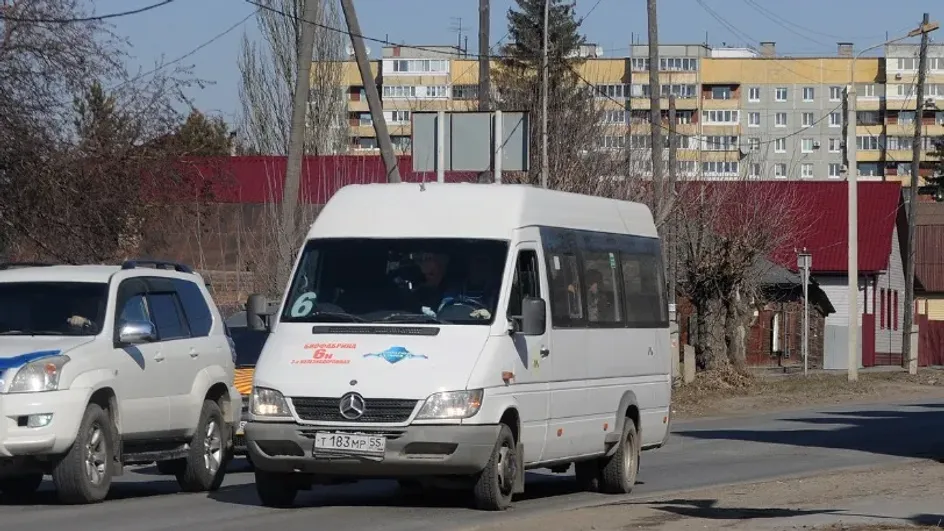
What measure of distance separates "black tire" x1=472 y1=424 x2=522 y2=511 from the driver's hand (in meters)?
3.44

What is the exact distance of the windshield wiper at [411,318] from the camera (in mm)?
12727

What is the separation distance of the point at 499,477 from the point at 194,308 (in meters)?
4.08

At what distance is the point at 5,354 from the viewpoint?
12.4 metres

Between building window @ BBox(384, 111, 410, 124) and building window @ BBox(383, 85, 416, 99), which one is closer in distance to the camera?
building window @ BBox(384, 111, 410, 124)

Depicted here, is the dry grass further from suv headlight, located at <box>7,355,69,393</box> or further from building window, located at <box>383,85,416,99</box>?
building window, located at <box>383,85,416,99</box>

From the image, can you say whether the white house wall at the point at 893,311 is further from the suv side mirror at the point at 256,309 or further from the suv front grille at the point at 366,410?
the suv front grille at the point at 366,410

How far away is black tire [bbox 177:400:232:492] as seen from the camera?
14.8m

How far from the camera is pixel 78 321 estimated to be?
13.4m

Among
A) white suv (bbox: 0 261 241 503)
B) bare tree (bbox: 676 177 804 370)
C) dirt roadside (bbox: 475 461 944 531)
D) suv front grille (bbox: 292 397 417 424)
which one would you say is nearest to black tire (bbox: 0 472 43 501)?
white suv (bbox: 0 261 241 503)

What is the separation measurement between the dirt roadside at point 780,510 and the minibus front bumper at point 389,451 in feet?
2.00

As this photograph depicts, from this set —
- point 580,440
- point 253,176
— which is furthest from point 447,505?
point 253,176

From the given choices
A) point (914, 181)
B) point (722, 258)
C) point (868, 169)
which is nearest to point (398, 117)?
point (868, 169)

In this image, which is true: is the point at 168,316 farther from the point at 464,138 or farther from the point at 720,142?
the point at 720,142

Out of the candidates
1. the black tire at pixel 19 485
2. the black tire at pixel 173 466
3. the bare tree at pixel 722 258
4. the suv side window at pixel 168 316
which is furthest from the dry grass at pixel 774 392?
the black tire at pixel 19 485
